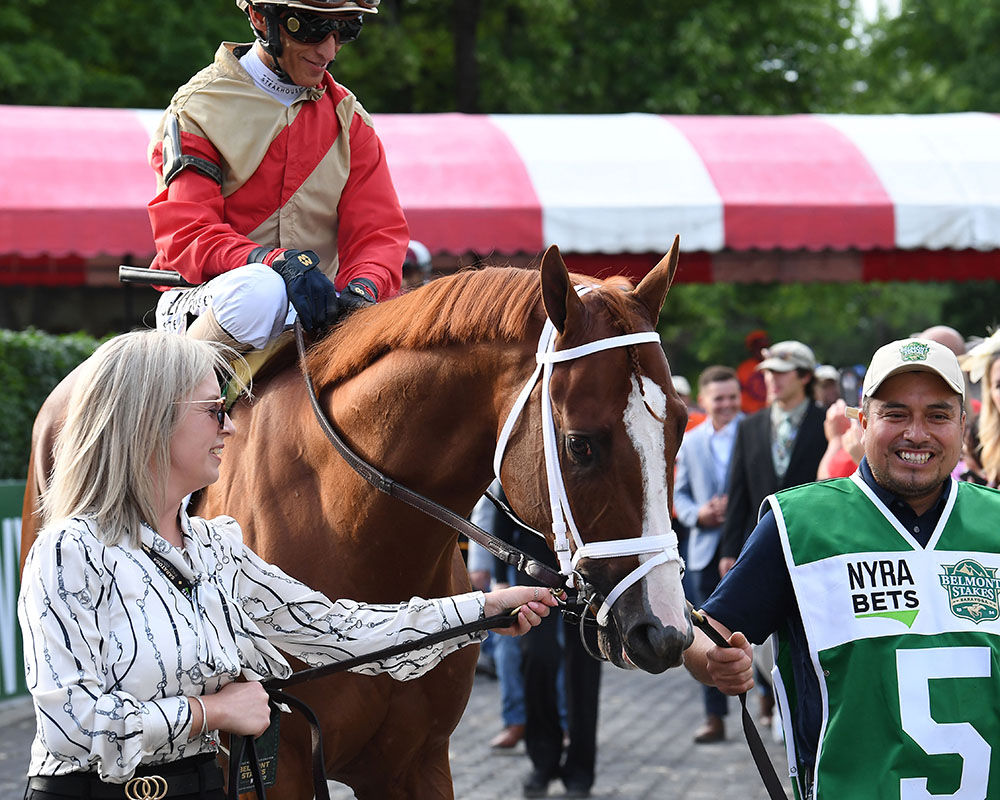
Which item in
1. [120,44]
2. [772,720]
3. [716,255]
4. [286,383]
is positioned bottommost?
[772,720]

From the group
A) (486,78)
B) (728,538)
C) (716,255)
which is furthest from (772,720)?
(486,78)

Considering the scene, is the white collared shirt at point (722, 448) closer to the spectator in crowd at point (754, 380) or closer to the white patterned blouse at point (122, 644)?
the spectator in crowd at point (754, 380)

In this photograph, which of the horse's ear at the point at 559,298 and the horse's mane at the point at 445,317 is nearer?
the horse's ear at the point at 559,298

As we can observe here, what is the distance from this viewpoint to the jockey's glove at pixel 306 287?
3486mm

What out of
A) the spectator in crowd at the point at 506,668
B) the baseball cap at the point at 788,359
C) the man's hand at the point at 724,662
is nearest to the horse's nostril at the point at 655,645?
the man's hand at the point at 724,662

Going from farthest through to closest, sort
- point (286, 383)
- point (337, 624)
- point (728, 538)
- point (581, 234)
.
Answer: point (581, 234) → point (728, 538) → point (286, 383) → point (337, 624)

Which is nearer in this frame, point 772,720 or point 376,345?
point 376,345

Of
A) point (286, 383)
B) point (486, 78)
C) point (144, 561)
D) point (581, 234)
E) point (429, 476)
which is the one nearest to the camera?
point (144, 561)

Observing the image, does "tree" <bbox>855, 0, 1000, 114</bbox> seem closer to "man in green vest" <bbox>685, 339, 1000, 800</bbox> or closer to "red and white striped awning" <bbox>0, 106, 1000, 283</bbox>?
"red and white striped awning" <bbox>0, 106, 1000, 283</bbox>

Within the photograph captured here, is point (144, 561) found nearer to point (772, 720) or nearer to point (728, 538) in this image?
point (728, 538)

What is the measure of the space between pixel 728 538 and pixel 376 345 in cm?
519

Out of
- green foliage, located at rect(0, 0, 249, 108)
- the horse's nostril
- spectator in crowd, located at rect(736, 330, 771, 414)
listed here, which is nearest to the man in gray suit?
spectator in crowd, located at rect(736, 330, 771, 414)

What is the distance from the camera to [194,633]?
239cm

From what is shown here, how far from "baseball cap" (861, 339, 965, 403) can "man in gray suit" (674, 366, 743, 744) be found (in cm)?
522
